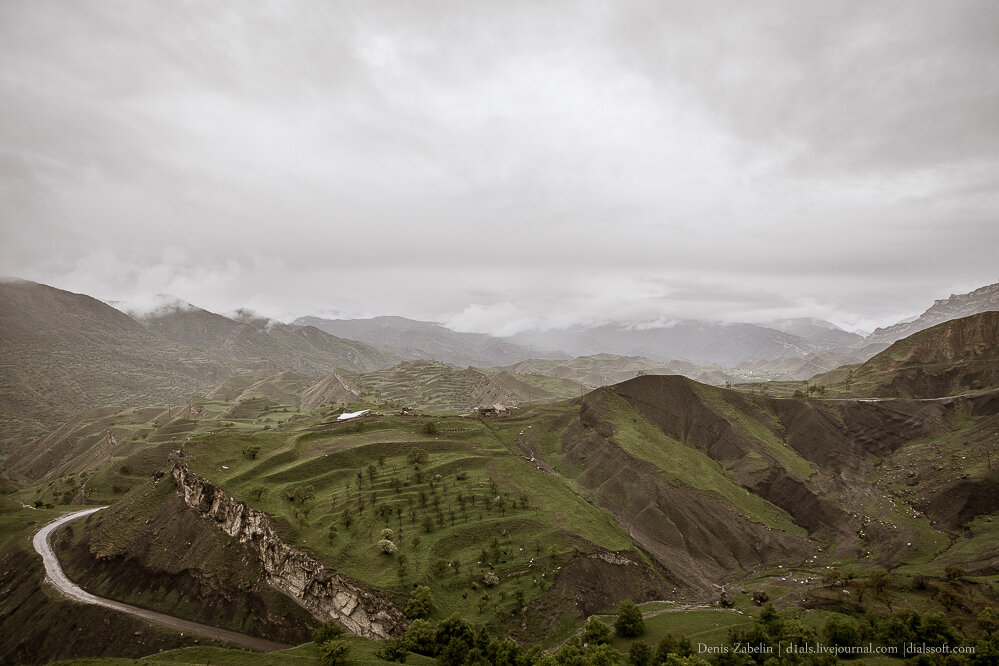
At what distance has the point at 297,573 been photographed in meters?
80.8

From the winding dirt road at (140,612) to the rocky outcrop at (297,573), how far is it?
8.42 metres

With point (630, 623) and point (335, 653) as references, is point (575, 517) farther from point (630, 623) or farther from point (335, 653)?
point (335, 653)

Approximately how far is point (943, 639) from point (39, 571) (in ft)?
533

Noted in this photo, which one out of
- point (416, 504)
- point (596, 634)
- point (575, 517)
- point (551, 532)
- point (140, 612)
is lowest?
point (140, 612)

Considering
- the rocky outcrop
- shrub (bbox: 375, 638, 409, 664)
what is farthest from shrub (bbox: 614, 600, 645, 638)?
the rocky outcrop

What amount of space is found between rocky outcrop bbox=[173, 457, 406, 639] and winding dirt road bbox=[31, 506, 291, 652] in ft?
27.6

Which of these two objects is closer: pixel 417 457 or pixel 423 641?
pixel 423 641

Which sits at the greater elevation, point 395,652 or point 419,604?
point 419,604

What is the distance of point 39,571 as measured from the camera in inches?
3713

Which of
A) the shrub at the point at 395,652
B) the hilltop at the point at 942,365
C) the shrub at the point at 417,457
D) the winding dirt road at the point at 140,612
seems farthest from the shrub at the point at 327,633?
the hilltop at the point at 942,365

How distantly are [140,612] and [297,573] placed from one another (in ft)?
104

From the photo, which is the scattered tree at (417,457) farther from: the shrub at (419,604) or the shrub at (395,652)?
the shrub at (395,652)

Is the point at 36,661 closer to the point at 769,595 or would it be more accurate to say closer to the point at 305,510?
the point at 305,510

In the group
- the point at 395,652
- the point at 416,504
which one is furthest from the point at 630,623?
the point at 416,504
